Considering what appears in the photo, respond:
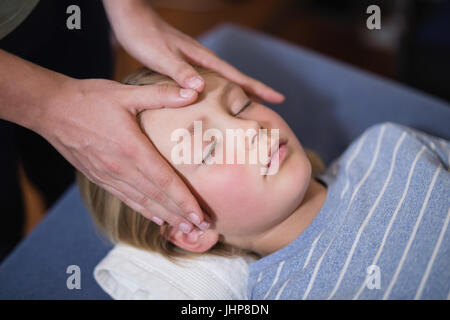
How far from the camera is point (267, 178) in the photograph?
0.76 meters

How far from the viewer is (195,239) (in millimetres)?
866

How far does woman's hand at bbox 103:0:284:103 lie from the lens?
87 cm

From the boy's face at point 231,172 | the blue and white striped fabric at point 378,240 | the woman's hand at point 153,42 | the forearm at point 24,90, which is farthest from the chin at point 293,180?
the forearm at point 24,90

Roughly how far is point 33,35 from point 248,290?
74 cm

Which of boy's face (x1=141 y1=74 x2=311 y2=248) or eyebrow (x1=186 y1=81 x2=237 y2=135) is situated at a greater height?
eyebrow (x1=186 y1=81 x2=237 y2=135)

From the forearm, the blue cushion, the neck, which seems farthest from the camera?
the blue cushion

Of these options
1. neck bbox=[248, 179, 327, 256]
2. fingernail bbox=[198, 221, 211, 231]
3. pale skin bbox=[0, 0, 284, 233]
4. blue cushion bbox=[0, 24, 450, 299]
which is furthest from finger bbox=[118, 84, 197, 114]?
blue cushion bbox=[0, 24, 450, 299]

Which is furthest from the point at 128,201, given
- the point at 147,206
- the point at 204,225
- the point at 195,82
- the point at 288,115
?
the point at 288,115

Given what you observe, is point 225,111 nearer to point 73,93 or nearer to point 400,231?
point 73,93

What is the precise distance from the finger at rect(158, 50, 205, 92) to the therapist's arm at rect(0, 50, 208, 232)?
1.2 inches

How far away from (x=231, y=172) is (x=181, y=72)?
0.73 feet

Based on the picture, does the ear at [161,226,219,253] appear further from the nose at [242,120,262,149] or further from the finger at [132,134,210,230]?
the nose at [242,120,262,149]

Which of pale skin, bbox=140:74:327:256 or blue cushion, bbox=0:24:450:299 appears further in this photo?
blue cushion, bbox=0:24:450:299
